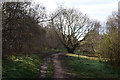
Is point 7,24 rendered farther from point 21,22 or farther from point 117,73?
point 117,73

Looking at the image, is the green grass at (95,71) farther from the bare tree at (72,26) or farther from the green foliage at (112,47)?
the bare tree at (72,26)

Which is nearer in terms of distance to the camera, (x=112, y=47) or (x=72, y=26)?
(x=112, y=47)

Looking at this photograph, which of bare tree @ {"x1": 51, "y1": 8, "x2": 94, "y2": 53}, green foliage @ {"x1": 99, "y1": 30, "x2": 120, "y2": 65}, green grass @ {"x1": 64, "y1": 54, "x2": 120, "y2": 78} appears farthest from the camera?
bare tree @ {"x1": 51, "y1": 8, "x2": 94, "y2": 53}

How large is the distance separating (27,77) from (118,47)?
26.8 ft

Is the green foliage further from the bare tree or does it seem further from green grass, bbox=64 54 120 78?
the bare tree

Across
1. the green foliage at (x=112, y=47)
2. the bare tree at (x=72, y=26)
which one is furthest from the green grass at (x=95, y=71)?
the bare tree at (x=72, y=26)

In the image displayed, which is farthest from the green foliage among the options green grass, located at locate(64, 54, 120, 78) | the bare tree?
the bare tree

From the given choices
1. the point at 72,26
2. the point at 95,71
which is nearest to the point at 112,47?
the point at 95,71

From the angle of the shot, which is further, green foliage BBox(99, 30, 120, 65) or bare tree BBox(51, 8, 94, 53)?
bare tree BBox(51, 8, 94, 53)

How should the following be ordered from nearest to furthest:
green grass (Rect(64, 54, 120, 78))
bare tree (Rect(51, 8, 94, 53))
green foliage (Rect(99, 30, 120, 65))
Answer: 1. green grass (Rect(64, 54, 120, 78))
2. green foliage (Rect(99, 30, 120, 65))
3. bare tree (Rect(51, 8, 94, 53))

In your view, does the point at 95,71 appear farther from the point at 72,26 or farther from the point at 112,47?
the point at 72,26

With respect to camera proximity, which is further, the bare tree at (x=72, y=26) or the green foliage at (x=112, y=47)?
the bare tree at (x=72, y=26)

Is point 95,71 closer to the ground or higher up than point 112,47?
closer to the ground

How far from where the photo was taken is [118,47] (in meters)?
12.8
